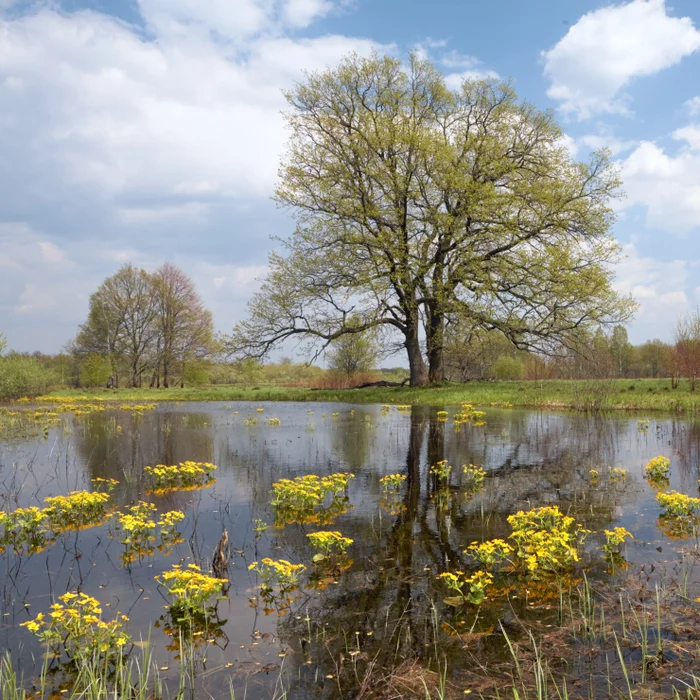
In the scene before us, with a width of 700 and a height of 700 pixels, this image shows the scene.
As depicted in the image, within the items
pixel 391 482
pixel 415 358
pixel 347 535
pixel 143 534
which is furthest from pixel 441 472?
pixel 415 358

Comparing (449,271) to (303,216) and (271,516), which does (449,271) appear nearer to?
(303,216)

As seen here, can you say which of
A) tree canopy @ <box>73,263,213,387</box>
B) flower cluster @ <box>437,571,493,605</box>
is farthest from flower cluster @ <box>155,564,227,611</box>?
tree canopy @ <box>73,263,213,387</box>

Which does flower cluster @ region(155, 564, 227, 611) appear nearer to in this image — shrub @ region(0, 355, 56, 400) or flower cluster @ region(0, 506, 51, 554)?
flower cluster @ region(0, 506, 51, 554)

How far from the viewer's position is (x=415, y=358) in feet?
95.1

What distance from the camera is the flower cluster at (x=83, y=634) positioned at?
3932 mm

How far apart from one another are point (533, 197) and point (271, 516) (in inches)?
874

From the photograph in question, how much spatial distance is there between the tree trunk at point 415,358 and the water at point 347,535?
12.8m

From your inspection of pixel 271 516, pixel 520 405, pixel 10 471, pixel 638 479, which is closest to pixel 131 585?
pixel 271 516

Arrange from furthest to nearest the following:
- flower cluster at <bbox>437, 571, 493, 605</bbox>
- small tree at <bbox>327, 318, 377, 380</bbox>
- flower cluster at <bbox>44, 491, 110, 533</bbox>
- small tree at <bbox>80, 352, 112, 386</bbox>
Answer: small tree at <bbox>80, 352, 112, 386</bbox> < small tree at <bbox>327, 318, 377, 380</bbox> < flower cluster at <bbox>44, 491, 110, 533</bbox> < flower cluster at <bbox>437, 571, 493, 605</bbox>

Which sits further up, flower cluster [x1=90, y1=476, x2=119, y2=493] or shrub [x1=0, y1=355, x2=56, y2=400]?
shrub [x1=0, y1=355, x2=56, y2=400]

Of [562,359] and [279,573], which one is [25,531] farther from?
[562,359]

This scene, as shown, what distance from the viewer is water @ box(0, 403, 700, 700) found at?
400 cm

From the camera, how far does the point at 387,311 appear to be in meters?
28.1

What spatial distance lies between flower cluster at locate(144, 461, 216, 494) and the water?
30cm
